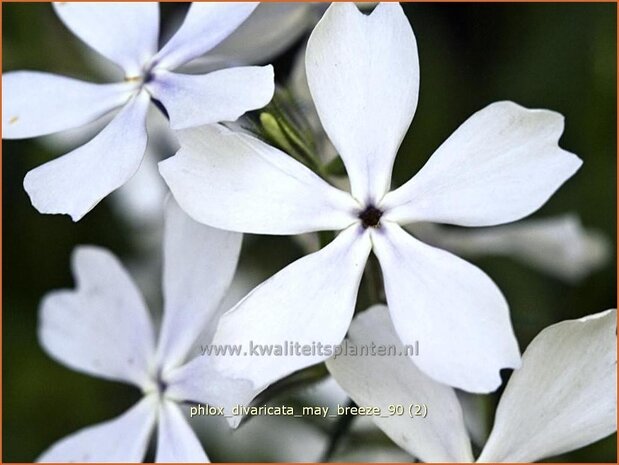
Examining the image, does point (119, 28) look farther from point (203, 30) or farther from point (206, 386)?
point (206, 386)

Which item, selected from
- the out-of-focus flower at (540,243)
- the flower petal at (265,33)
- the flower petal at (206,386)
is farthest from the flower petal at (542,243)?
the flower petal at (206,386)

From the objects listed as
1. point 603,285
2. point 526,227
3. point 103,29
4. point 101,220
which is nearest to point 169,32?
point 101,220

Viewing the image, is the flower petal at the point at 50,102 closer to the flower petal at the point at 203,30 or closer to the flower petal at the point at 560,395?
the flower petal at the point at 203,30

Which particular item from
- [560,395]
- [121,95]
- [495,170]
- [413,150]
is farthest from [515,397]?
[413,150]

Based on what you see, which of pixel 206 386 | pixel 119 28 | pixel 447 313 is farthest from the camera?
pixel 119 28

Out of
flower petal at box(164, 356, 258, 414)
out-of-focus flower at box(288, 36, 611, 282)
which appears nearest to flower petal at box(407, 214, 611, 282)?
out-of-focus flower at box(288, 36, 611, 282)

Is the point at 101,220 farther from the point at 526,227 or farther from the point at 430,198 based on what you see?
the point at 430,198
